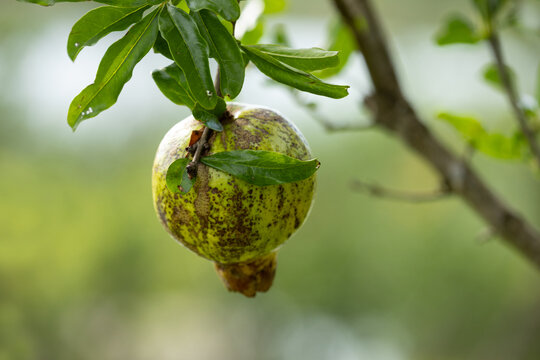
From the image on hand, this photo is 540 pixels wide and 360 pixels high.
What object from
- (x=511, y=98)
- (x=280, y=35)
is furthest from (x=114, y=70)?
(x=511, y=98)

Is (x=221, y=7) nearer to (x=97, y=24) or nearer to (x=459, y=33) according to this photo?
(x=97, y=24)

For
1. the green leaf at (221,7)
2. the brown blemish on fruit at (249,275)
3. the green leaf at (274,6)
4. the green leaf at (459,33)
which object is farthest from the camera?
the green leaf at (459,33)

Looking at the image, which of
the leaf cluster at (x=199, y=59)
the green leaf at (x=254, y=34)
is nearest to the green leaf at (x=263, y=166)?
the leaf cluster at (x=199, y=59)

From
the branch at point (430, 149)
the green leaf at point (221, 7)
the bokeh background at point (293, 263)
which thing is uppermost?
the green leaf at point (221, 7)

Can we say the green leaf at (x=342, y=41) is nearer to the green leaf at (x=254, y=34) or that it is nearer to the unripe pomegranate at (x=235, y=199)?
the green leaf at (x=254, y=34)

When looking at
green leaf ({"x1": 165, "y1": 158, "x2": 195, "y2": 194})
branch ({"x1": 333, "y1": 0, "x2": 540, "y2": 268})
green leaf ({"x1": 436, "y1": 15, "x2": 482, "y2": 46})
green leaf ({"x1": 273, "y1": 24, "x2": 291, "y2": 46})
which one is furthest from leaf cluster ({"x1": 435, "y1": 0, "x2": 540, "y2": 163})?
green leaf ({"x1": 165, "y1": 158, "x2": 195, "y2": 194})

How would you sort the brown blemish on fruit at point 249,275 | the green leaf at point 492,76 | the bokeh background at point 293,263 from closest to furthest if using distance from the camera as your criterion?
1. the brown blemish on fruit at point 249,275
2. the green leaf at point 492,76
3. the bokeh background at point 293,263
